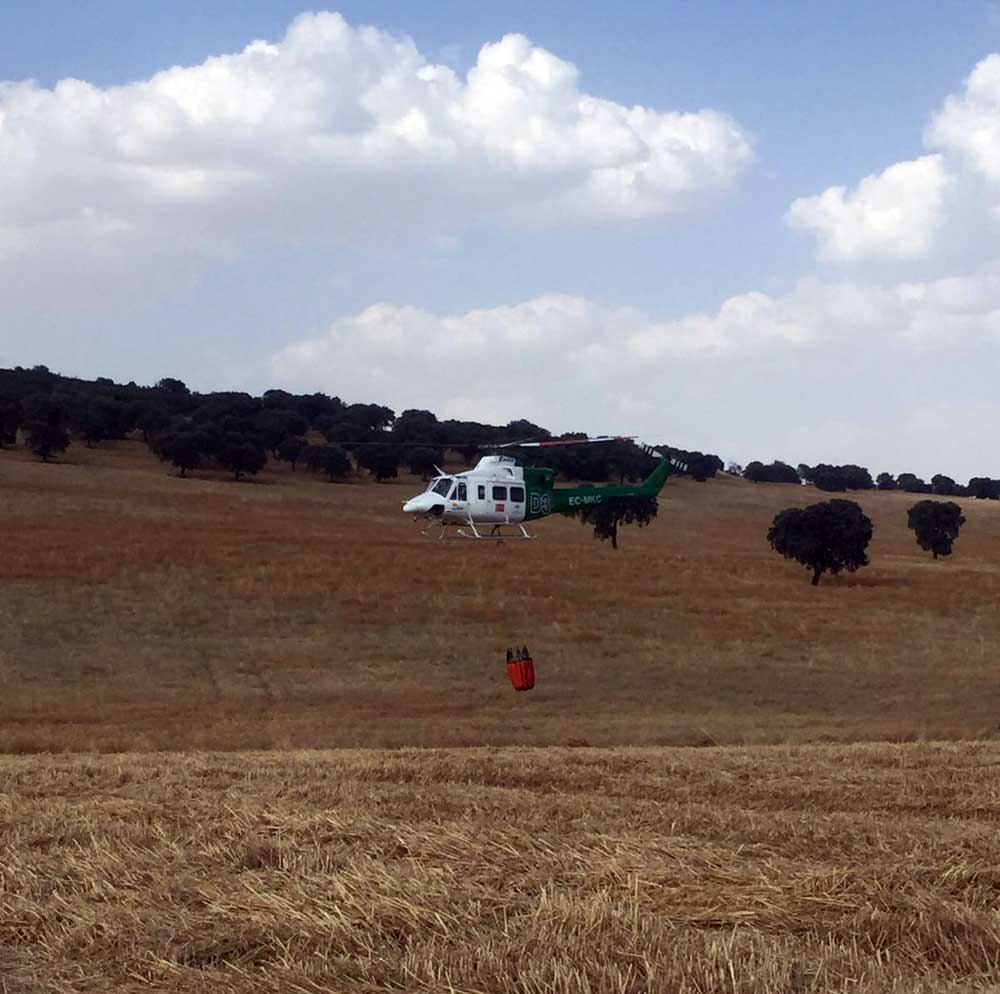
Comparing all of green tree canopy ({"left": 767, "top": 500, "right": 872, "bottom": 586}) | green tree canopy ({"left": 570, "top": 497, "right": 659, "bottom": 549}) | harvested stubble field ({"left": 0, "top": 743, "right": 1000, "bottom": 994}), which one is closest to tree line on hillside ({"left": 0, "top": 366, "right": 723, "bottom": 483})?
green tree canopy ({"left": 570, "top": 497, "right": 659, "bottom": 549})

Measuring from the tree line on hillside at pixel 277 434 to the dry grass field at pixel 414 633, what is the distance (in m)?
3.10

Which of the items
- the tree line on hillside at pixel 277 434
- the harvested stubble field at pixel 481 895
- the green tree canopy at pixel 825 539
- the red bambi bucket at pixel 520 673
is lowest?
the red bambi bucket at pixel 520 673

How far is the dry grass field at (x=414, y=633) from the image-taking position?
104ft

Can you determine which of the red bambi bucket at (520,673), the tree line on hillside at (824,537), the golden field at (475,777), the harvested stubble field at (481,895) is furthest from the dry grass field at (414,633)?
the harvested stubble field at (481,895)

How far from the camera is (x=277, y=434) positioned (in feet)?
272

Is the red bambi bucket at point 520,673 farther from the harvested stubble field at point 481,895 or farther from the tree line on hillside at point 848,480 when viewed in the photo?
the tree line on hillside at point 848,480

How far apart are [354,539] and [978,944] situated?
59705 millimetres

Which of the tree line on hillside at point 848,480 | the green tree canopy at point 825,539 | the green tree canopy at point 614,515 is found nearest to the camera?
the green tree canopy at point 825,539

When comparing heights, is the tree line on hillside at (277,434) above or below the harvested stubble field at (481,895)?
above

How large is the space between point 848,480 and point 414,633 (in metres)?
101

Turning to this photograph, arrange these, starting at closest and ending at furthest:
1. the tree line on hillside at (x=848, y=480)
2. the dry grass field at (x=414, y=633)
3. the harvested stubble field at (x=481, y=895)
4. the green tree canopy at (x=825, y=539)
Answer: the harvested stubble field at (x=481, y=895) < the dry grass field at (x=414, y=633) < the green tree canopy at (x=825, y=539) < the tree line on hillside at (x=848, y=480)

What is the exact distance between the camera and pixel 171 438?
8356 centimetres

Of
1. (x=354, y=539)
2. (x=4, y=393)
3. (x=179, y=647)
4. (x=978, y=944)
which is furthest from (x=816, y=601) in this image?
(x=4, y=393)

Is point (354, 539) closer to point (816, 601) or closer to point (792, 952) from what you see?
point (816, 601)
